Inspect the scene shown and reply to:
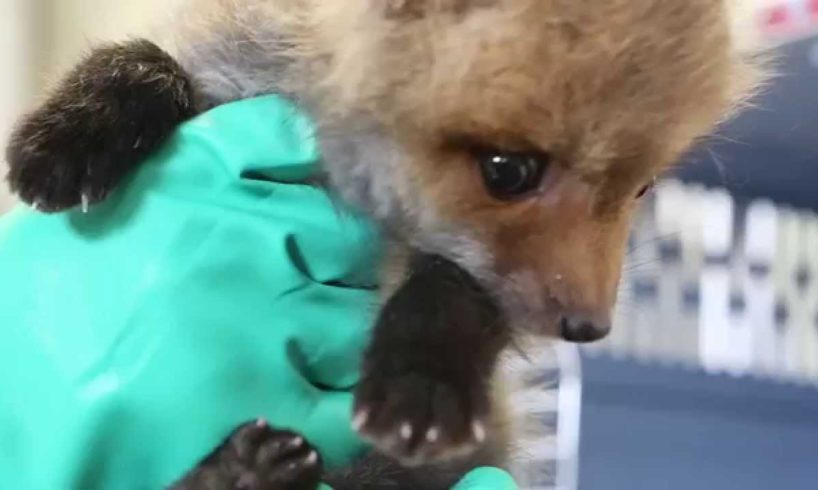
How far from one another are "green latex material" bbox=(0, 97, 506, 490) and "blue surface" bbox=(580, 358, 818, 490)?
0.79 meters

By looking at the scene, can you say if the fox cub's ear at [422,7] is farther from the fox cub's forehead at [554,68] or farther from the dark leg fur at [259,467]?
the dark leg fur at [259,467]

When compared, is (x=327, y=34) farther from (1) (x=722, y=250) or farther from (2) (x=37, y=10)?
(2) (x=37, y=10)

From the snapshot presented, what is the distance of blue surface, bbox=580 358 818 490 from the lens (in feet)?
6.02

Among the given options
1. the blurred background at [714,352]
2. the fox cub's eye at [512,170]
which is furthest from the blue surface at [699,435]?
the fox cub's eye at [512,170]

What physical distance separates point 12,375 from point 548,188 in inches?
22.5

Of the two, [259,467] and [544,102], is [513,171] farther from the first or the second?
[259,467]

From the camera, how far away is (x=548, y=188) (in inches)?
39.4

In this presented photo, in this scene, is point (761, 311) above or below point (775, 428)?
above

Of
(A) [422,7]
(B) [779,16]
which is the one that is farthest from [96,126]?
(B) [779,16]

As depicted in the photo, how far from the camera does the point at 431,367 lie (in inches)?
41.6

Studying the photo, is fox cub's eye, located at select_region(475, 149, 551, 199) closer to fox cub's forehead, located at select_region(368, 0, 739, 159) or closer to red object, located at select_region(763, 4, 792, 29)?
fox cub's forehead, located at select_region(368, 0, 739, 159)

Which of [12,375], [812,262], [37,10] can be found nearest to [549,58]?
[12,375]

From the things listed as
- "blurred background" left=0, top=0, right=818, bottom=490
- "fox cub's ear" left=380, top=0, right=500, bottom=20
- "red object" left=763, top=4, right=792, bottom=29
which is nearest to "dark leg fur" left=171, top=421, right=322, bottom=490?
"fox cub's ear" left=380, top=0, right=500, bottom=20

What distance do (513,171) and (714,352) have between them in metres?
1.07
